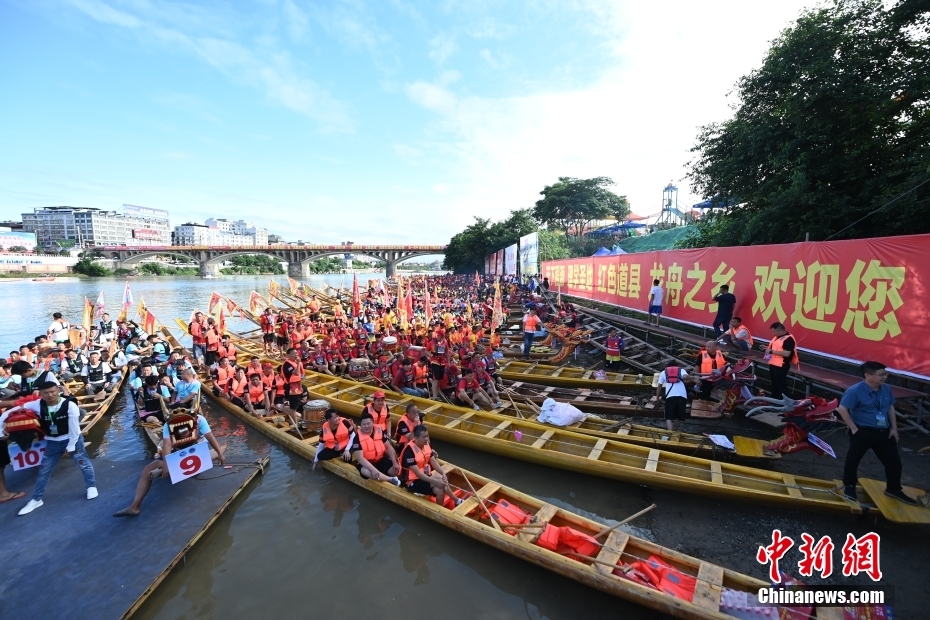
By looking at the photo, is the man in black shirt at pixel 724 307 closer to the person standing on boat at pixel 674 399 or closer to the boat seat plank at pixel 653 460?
the person standing on boat at pixel 674 399

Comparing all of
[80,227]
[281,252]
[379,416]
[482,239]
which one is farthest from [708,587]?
[80,227]

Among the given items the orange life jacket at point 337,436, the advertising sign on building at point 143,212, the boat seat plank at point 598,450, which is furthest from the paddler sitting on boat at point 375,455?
the advertising sign on building at point 143,212

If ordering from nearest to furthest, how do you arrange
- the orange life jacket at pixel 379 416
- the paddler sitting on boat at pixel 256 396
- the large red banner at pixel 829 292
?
the large red banner at pixel 829 292, the orange life jacket at pixel 379 416, the paddler sitting on boat at pixel 256 396

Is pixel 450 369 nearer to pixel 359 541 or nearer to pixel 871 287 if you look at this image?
pixel 359 541

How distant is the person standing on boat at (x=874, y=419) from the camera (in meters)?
A: 5.20

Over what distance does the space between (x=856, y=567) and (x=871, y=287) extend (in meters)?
4.92

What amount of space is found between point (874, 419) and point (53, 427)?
35.2 feet

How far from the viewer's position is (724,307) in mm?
10672

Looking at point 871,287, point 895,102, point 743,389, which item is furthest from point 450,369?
point 895,102

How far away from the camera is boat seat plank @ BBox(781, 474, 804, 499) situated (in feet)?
19.2

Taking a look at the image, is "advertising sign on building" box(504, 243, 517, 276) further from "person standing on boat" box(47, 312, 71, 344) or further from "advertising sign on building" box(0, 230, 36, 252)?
"advertising sign on building" box(0, 230, 36, 252)

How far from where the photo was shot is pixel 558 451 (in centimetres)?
767

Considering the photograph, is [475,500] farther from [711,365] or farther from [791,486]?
[711,365]

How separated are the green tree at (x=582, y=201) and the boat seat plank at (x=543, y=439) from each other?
135 feet
